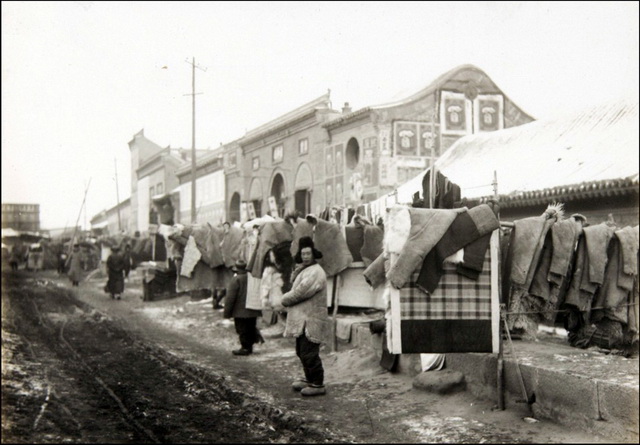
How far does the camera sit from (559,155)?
52.7 feet

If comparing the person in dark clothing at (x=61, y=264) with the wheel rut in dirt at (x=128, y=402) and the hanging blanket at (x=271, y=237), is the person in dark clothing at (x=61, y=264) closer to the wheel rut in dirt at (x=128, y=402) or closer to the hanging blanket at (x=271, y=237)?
the wheel rut in dirt at (x=128, y=402)

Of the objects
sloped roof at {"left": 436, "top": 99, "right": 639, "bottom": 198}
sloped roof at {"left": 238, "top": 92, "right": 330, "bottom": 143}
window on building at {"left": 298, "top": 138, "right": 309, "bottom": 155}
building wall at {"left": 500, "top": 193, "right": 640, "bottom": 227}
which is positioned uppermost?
sloped roof at {"left": 238, "top": 92, "right": 330, "bottom": 143}

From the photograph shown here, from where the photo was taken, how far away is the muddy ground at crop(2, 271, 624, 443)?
6.08m

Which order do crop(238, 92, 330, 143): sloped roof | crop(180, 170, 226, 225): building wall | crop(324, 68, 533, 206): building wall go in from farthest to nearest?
crop(180, 170, 226, 225): building wall
crop(238, 92, 330, 143): sloped roof
crop(324, 68, 533, 206): building wall

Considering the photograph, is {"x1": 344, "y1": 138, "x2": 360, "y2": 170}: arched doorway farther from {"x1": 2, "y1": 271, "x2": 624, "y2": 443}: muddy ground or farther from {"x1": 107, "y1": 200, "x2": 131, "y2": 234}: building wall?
{"x1": 107, "y1": 200, "x2": 131, "y2": 234}: building wall

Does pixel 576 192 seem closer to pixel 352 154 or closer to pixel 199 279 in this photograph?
pixel 199 279

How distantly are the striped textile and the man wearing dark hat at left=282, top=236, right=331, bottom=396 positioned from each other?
2.02 m

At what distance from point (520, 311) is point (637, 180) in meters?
6.72

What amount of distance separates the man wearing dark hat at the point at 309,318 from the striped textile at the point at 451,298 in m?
2.02

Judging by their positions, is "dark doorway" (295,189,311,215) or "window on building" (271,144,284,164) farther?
"window on building" (271,144,284,164)

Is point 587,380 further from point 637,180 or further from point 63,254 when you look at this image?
point 63,254

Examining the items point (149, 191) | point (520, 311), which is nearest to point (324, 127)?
point (520, 311)

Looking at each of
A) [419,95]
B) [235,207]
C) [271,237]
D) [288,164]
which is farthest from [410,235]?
[235,207]

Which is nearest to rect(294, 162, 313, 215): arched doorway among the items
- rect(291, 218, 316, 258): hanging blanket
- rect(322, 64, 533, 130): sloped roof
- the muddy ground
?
rect(322, 64, 533, 130): sloped roof
